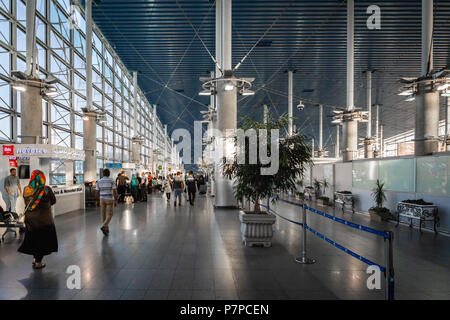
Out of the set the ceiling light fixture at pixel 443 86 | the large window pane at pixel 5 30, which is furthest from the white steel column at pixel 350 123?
the large window pane at pixel 5 30

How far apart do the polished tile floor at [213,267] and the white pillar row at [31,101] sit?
4734mm

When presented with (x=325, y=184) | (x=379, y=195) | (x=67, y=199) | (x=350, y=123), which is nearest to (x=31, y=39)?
(x=67, y=199)

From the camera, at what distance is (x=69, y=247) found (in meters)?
5.60

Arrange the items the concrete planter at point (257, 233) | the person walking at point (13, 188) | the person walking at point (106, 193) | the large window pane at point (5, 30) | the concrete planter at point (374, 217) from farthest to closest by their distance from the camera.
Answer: the large window pane at point (5, 30), the concrete planter at point (374, 217), the person walking at point (13, 188), the person walking at point (106, 193), the concrete planter at point (257, 233)

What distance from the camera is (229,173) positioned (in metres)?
5.98

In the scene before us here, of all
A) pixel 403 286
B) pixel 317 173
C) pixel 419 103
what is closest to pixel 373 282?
pixel 403 286

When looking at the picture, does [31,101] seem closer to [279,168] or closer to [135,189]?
[135,189]

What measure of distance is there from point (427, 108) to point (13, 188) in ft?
47.4

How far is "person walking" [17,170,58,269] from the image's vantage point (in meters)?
4.30

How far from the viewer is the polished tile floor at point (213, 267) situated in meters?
3.50

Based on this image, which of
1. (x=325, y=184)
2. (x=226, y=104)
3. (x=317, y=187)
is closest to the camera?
(x=226, y=104)

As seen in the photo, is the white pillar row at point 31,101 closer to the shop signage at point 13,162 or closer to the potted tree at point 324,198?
the shop signage at point 13,162
